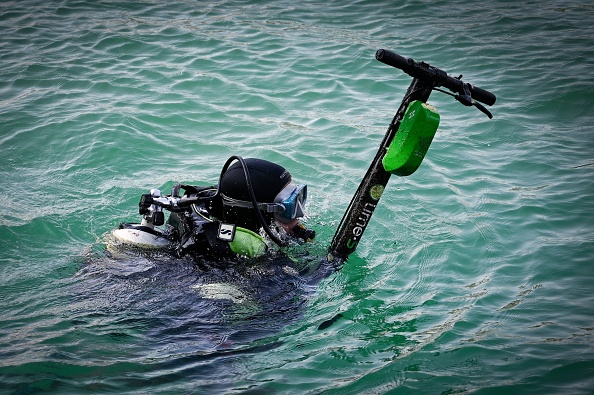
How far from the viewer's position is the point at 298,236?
16.3ft

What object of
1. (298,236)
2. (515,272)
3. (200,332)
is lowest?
(515,272)

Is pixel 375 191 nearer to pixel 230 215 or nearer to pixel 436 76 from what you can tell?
pixel 436 76

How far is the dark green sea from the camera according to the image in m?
4.28

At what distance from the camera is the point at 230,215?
15.9ft

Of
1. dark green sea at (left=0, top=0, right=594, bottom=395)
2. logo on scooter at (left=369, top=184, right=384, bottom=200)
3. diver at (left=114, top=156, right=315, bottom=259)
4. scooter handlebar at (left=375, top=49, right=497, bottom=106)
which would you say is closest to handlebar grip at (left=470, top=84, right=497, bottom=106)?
scooter handlebar at (left=375, top=49, right=497, bottom=106)

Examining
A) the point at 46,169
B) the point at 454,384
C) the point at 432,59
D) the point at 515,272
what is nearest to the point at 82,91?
the point at 46,169

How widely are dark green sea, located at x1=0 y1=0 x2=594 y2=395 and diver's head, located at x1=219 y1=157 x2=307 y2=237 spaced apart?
33 centimetres

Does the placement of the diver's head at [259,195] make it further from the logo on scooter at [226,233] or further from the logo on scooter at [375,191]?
the logo on scooter at [375,191]

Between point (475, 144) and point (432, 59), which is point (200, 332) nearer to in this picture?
point (475, 144)

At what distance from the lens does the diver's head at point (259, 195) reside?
4.73m

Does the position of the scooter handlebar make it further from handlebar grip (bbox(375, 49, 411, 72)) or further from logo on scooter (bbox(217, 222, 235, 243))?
logo on scooter (bbox(217, 222, 235, 243))

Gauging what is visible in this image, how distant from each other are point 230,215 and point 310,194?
2.19 m

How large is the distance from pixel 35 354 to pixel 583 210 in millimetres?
5038

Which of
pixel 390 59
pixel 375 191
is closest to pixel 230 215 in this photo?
pixel 375 191
